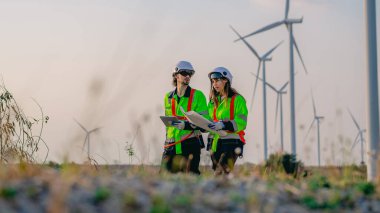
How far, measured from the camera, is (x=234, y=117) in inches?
454

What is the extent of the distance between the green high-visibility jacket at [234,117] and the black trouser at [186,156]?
0.27m

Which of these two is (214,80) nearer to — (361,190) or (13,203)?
(361,190)

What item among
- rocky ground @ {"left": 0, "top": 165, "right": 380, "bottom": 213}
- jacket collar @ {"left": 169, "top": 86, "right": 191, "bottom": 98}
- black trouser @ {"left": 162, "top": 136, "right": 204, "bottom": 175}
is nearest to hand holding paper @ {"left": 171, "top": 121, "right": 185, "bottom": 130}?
black trouser @ {"left": 162, "top": 136, "right": 204, "bottom": 175}

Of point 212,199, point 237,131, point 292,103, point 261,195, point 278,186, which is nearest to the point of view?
point 212,199

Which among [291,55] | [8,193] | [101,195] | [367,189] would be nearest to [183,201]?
[101,195]

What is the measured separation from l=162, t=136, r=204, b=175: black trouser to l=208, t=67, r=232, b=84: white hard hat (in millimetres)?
1009

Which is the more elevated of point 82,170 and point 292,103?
point 292,103

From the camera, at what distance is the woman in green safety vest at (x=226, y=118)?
37.6 ft

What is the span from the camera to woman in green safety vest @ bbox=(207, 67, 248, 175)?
1145 centimetres

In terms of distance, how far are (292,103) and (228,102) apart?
11.4 m

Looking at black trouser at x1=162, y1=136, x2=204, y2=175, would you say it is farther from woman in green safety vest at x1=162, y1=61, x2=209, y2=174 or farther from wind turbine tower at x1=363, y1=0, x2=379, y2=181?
wind turbine tower at x1=363, y1=0, x2=379, y2=181

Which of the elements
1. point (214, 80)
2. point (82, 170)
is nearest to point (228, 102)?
point (214, 80)

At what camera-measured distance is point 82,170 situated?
809 cm

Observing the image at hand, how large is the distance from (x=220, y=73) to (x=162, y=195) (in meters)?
5.26
